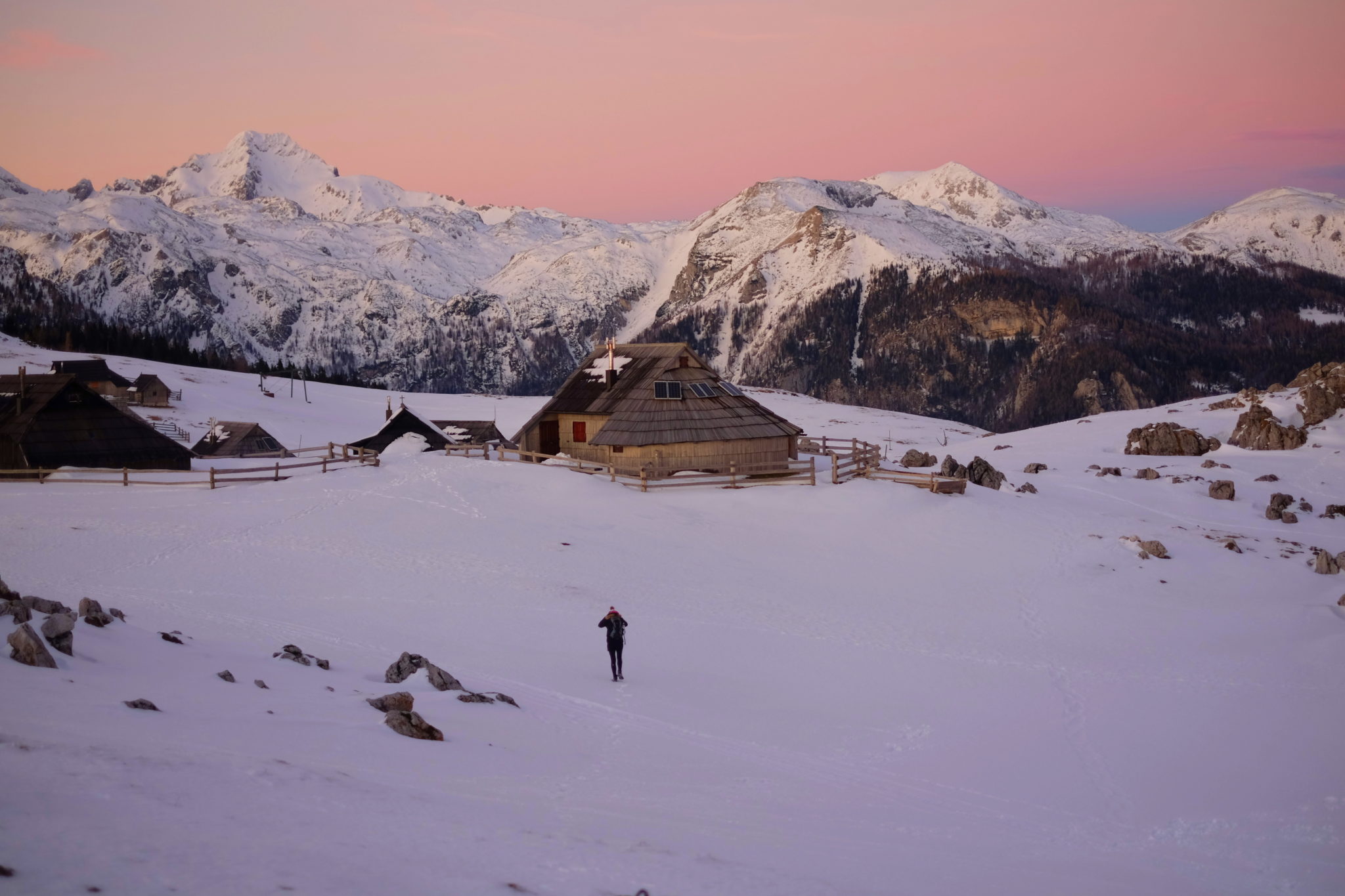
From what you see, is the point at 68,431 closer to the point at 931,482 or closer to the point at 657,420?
the point at 657,420

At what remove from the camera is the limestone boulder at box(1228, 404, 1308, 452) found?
50.8m

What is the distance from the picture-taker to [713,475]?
131 ft

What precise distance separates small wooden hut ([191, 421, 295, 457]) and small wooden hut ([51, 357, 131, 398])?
26758 mm

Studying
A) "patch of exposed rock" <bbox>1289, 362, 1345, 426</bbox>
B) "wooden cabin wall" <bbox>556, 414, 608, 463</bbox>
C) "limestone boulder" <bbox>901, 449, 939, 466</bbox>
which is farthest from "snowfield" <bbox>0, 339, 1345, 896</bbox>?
"patch of exposed rock" <bbox>1289, 362, 1345, 426</bbox>

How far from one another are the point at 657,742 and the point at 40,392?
40.8 meters

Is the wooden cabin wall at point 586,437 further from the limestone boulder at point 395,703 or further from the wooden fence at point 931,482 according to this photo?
the limestone boulder at point 395,703

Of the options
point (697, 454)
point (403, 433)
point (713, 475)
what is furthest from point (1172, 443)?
point (403, 433)

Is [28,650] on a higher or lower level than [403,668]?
higher

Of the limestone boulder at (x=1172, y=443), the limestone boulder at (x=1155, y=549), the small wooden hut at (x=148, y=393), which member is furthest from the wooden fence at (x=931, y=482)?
the small wooden hut at (x=148, y=393)

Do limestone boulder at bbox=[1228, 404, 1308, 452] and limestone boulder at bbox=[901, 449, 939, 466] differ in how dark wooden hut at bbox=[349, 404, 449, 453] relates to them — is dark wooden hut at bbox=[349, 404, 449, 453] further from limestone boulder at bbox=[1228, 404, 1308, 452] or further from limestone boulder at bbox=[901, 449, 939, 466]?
limestone boulder at bbox=[1228, 404, 1308, 452]

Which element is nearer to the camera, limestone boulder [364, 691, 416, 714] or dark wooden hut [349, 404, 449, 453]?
limestone boulder [364, 691, 416, 714]

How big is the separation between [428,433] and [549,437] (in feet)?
53.2

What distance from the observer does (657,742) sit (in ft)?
50.6

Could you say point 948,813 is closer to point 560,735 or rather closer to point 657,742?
point 657,742
